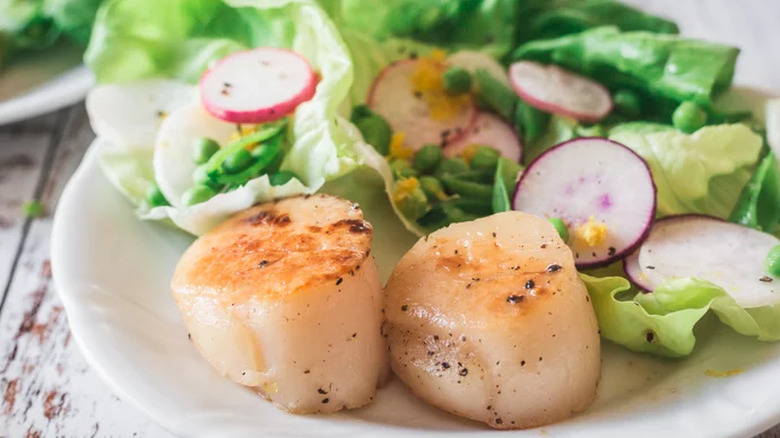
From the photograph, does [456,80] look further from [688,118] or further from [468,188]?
[688,118]

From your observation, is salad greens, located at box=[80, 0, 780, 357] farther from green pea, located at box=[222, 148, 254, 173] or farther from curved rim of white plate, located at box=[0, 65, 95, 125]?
curved rim of white plate, located at box=[0, 65, 95, 125]

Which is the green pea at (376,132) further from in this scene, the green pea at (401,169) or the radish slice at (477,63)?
the radish slice at (477,63)

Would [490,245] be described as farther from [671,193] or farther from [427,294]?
[671,193]

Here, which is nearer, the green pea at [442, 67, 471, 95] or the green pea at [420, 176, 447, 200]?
the green pea at [420, 176, 447, 200]

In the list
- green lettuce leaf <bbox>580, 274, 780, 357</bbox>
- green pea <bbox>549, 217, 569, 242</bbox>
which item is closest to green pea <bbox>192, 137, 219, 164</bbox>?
green pea <bbox>549, 217, 569, 242</bbox>

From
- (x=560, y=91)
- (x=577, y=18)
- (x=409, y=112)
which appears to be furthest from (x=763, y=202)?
(x=409, y=112)
